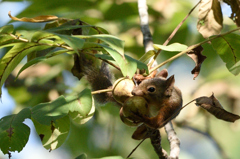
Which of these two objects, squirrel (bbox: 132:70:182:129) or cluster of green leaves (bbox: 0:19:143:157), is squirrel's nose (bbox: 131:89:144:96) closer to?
squirrel (bbox: 132:70:182:129)

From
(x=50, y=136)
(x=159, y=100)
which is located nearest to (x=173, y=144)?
(x=159, y=100)

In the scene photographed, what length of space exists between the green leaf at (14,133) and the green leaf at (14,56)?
19 cm

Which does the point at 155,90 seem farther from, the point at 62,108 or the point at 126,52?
the point at 126,52

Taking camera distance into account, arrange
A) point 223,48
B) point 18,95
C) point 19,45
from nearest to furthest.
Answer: point 19,45, point 223,48, point 18,95

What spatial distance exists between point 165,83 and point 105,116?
6.63 ft

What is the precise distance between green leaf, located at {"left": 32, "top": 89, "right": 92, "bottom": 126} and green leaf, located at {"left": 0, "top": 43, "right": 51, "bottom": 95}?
0.71 feet

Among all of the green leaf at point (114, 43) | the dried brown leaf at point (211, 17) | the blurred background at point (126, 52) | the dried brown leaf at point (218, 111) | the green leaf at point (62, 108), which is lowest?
the blurred background at point (126, 52)

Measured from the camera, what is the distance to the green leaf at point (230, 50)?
1.38m

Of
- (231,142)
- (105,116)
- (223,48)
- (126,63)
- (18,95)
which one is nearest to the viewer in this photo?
(126,63)

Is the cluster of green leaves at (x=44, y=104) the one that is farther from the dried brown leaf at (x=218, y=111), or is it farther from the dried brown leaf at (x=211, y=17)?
the dried brown leaf at (x=211, y=17)

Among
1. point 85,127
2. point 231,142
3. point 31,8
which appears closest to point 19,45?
point 31,8

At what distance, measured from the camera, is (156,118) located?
122 centimetres

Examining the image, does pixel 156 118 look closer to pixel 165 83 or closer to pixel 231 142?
pixel 165 83

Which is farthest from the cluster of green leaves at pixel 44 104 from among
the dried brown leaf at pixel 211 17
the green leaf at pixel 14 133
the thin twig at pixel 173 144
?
the dried brown leaf at pixel 211 17
